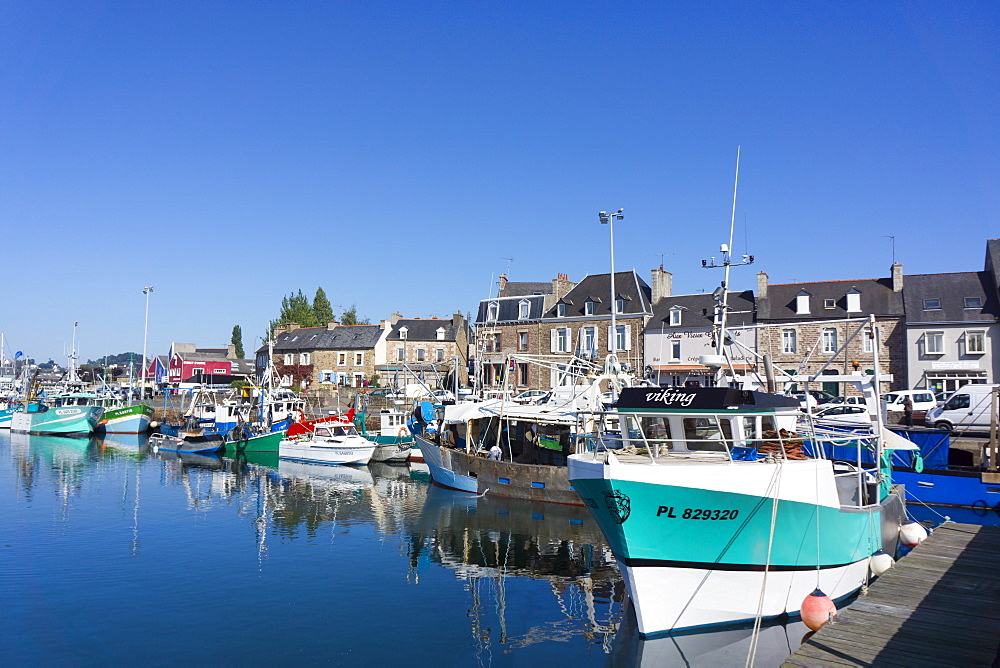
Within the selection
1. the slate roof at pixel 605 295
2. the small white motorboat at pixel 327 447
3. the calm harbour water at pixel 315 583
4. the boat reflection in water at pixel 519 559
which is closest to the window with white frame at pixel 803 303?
the slate roof at pixel 605 295

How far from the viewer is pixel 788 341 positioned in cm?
5003

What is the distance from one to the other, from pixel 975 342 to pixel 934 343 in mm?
2170

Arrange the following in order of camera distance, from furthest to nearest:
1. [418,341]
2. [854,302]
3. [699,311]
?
1. [418,341]
2. [699,311]
3. [854,302]

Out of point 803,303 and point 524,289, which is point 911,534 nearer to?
Result: point 803,303

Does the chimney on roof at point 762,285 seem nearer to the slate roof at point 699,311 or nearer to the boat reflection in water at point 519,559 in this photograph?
the slate roof at point 699,311

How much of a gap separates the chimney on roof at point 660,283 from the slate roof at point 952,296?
16381 millimetres

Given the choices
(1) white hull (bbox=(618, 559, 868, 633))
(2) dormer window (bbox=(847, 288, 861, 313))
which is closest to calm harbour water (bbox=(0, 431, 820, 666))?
(1) white hull (bbox=(618, 559, 868, 633))

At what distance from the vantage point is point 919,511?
2777 centimetres

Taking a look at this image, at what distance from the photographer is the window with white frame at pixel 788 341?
4988 cm

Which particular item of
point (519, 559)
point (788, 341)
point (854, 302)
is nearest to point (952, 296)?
point (854, 302)

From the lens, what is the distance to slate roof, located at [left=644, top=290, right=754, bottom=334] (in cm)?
5206

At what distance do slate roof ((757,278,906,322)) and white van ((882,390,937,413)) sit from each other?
24.1 feet

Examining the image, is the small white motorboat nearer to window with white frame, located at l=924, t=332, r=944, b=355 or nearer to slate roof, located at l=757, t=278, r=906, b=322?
slate roof, located at l=757, t=278, r=906, b=322

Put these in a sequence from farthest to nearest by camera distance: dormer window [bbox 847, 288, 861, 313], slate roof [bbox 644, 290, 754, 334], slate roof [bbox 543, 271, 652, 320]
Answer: slate roof [bbox 543, 271, 652, 320]
slate roof [bbox 644, 290, 754, 334]
dormer window [bbox 847, 288, 861, 313]
